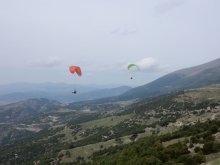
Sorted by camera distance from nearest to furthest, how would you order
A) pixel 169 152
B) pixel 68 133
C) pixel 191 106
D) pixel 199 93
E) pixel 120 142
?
pixel 169 152
pixel 120 142
pixel 191 106
pixel 199 93
pixel 68 133

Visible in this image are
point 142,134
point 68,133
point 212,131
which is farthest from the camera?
point 68,133

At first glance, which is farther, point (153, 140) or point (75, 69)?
point (75, 69)

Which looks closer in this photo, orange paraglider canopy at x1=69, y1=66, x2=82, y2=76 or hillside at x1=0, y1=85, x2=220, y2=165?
hillside at x1=0, y1=85, x2=220, y2=165

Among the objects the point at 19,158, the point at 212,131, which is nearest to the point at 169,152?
the point at 212,131

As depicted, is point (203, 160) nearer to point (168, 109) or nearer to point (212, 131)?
point (212, 131)

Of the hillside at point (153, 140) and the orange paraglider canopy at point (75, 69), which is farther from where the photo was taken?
the orange paraglider canopy at point (75, 69)

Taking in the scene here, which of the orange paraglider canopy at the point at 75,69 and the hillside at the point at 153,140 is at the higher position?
the orange paraglider canopy at the point at 75,69

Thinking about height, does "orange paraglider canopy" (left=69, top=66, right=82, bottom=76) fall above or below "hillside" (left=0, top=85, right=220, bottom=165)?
above

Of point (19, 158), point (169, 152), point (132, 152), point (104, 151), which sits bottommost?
point (19, 158)

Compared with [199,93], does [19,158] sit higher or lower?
lower

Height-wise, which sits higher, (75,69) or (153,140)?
(75,69)

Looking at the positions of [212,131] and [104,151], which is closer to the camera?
[212,131]
